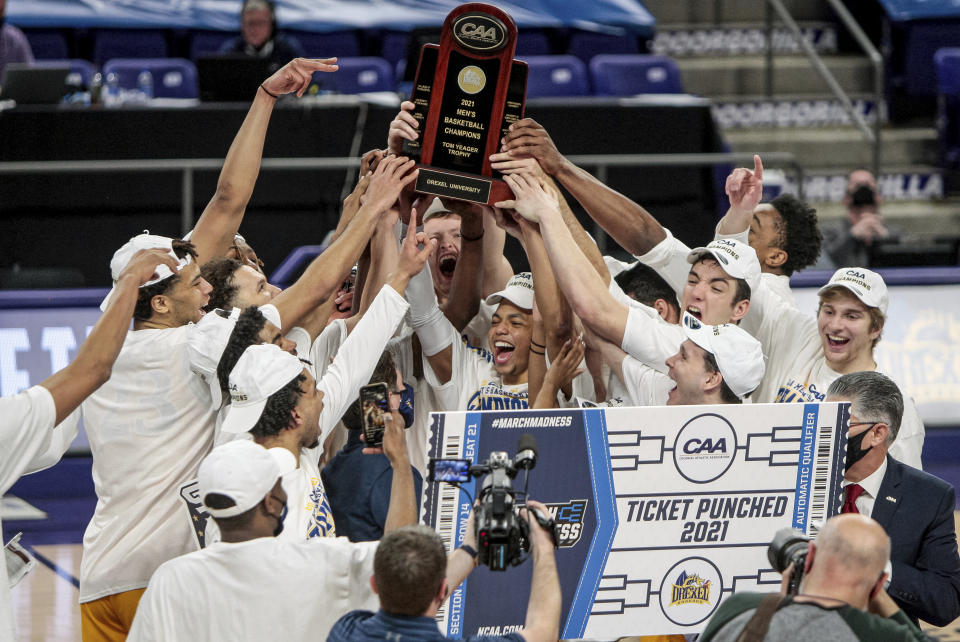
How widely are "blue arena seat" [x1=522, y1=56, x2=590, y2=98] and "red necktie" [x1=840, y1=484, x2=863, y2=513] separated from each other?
7509mm

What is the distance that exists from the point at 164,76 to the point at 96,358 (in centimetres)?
838

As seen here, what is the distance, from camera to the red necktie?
4.05 m

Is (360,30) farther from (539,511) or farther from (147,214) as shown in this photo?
(539,511)

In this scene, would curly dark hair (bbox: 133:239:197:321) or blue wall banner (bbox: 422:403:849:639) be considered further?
curly dark hair (bbox: 133:239:197:321)

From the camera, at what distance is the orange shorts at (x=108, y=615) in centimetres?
394

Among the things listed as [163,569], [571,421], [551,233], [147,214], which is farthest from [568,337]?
[147,214]

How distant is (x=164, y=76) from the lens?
11359 mm

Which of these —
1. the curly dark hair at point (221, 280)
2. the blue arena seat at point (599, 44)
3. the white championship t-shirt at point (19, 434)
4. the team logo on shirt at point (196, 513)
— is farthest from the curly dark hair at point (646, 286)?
the blue arena seat at point (599, 44)

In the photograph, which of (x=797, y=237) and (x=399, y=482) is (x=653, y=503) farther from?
(x=797, y=237)

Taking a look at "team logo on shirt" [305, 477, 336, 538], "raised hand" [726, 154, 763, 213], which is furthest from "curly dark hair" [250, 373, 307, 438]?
"raised hand" [726, 154, 763, 213]

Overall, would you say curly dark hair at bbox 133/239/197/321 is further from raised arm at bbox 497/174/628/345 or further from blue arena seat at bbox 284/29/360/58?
blue arena seat at bbox 284/29/360/58

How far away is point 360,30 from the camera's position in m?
12.7

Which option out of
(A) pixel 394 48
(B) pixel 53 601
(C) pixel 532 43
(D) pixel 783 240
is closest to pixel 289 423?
(D) pixel 783 240

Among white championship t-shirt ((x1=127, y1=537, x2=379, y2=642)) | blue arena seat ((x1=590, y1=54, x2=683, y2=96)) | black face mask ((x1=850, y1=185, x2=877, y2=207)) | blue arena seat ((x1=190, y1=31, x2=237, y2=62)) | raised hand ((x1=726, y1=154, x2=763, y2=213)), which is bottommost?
white championship t-shirt ((x1=127, y1=537, x2=379, y2=642))
